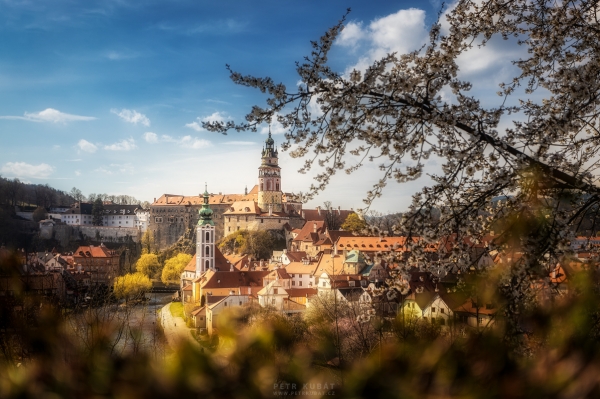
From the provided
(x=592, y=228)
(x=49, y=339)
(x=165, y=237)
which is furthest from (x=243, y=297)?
(x=165, y=237)

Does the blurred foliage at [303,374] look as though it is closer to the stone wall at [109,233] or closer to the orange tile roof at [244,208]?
the orange tile roof at [244,208]

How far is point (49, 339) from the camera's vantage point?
1.56 meters

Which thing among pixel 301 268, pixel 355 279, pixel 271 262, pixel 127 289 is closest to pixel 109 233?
pixel 271 262

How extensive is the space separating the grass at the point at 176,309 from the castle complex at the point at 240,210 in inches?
736

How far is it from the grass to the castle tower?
93.9ft

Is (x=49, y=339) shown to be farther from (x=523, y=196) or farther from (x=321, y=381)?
(x=523, y=196)

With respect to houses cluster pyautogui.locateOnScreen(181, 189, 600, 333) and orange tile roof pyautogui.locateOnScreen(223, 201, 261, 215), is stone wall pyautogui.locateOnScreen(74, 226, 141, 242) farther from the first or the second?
houses cluster pyautogui.locateOnScreen(181, 189, 600, 333)

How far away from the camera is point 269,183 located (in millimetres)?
71875

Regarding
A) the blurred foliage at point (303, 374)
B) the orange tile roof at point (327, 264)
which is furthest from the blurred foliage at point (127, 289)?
the blurred foliage at point (303, 374)

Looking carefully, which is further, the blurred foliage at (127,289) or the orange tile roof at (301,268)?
the orange tile roof at (301,268)

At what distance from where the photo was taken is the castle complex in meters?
68.2

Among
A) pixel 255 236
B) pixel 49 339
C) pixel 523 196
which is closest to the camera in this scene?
pixel 49 339

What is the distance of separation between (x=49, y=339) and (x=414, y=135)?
2881 mm

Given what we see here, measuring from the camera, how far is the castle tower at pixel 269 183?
7075 centimetres
